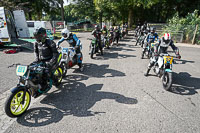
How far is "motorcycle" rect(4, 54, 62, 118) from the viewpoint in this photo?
2990mm

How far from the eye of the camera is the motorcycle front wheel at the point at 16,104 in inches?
114

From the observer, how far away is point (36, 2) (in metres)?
31.2

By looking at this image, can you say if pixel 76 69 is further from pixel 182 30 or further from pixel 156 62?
pixel 182 30

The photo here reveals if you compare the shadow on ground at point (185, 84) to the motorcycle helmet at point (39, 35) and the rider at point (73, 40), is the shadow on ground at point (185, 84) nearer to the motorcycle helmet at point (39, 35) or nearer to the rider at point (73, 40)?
the rider at point (73, 40)

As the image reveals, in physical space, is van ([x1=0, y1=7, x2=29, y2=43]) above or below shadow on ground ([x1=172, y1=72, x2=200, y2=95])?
above

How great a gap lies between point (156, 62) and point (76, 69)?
12.5ft

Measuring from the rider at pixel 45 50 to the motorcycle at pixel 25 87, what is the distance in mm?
98

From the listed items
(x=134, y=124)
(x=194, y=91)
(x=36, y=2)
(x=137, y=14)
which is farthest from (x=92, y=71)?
(x=137, y=14)

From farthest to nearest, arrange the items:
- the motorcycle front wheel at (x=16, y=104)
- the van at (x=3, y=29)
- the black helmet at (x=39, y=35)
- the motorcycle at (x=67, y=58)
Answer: the van at (x=3, y=29) < the motorcycle at (x=67, y=58) < the black helmet at (x=39, y=35) < the motorcycle front wheel at (x=16, y=104)

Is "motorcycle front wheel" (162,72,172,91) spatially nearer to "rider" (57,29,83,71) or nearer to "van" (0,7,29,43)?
"rider" (57,29,83,71)

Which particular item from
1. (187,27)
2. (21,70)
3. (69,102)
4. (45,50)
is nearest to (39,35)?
(45,50)

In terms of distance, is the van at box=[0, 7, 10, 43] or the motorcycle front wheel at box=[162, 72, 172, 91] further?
the van at box=[0, 7, 10, 43]

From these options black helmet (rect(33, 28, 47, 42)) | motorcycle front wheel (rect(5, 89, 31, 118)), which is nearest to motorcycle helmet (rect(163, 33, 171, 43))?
black helmet (rect(33, 28, 47, 42))

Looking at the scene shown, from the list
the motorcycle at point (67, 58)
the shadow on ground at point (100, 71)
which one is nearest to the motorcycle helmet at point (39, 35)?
the motorcycle at point (67, 58)
